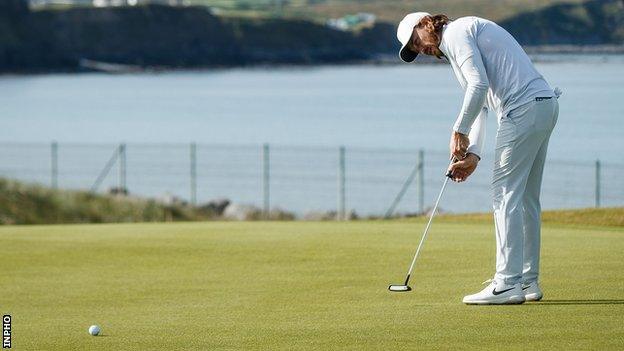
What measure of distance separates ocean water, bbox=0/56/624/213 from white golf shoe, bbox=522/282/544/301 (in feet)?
65.5

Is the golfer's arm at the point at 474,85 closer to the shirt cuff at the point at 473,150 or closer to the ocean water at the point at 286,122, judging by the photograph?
the shirt cuff at the point at 473,150

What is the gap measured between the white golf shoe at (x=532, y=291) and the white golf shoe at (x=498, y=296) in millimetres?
90

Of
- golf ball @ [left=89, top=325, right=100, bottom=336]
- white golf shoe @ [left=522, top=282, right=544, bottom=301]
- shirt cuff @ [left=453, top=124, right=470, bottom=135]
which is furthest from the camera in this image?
white golf shoe @ [left=522, top=282, right=544, bottom=301]

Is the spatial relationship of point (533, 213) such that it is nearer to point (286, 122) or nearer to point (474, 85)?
point (474, 85)

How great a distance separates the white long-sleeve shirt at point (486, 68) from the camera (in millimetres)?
7836

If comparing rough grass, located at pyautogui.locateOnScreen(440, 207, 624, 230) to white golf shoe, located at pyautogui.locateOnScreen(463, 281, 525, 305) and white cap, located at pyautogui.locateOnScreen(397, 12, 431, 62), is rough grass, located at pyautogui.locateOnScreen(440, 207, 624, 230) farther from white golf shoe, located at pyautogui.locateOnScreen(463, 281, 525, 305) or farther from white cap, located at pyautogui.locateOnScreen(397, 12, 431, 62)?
white cap, located at pyautogui.locateOnScreen(397, 12, 431, 62)

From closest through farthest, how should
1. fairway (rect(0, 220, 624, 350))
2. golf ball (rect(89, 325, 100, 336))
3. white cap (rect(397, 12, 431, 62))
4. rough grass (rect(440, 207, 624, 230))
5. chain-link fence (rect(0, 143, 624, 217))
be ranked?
fairway (rect(0, 220, 624, 350)) → golf ball (rect(89, 325, 100, 336)) → white cap (rect(397, 12, 431, 62)) → rough grass (rect(440, 207, 624, 230)) → chain-link fence (rect(0, 143, 624, 217))

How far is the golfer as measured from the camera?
7895 mm

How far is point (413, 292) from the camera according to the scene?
342 inches

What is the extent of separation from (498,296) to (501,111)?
1195mm

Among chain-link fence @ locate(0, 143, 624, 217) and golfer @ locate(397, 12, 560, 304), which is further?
chain-link fence @ locate(0, 143, 624, 217)

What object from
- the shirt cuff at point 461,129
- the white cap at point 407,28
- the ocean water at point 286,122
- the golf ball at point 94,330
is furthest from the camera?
the ocean water at point 286,122

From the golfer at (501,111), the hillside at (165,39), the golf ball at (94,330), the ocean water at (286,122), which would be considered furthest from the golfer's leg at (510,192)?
the hillside at (165,39)

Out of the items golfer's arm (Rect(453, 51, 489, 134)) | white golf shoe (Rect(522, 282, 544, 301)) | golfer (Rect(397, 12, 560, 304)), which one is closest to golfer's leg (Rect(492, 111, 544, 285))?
golfer (Rect(397, 12, 560, 304))
